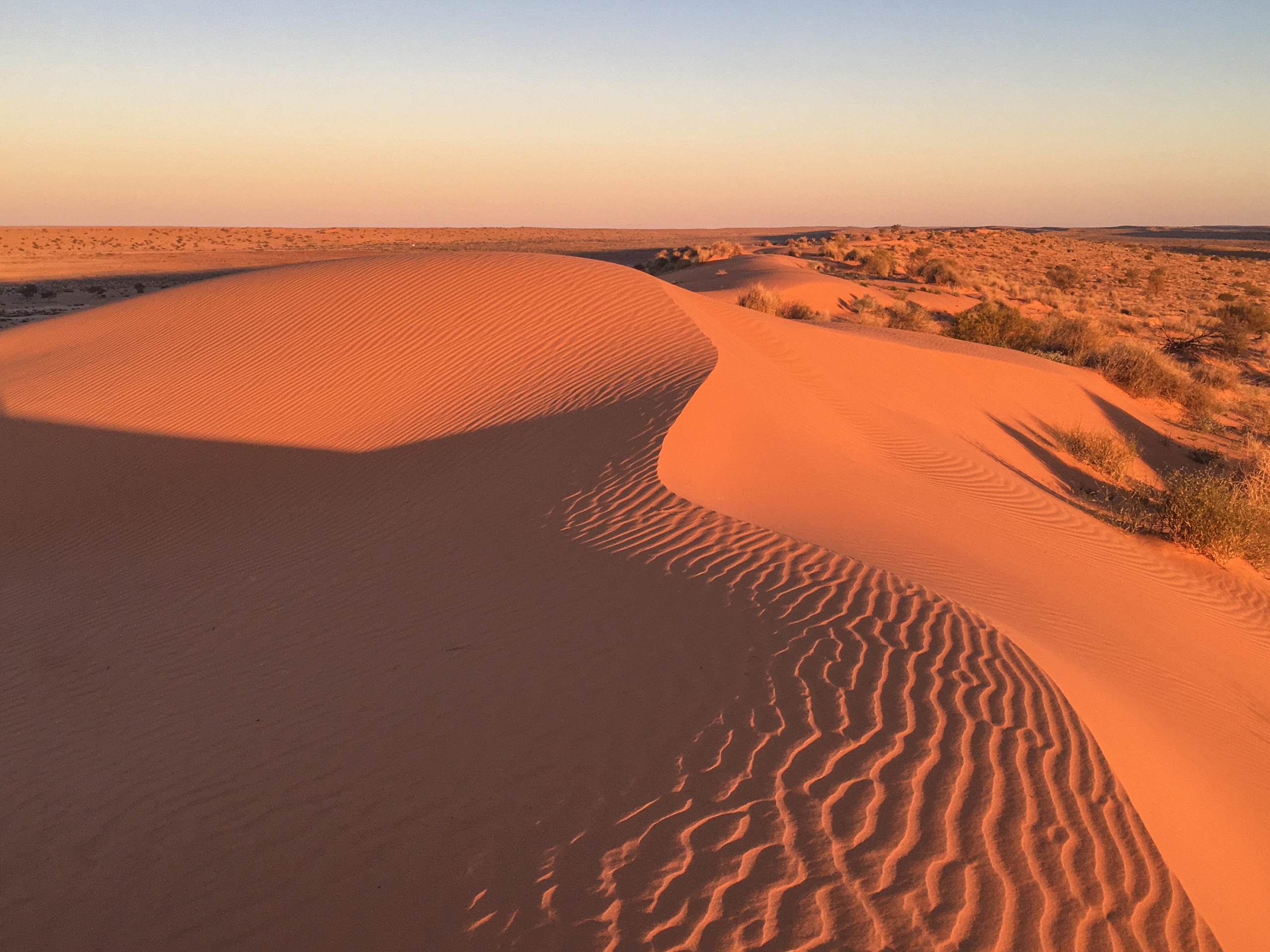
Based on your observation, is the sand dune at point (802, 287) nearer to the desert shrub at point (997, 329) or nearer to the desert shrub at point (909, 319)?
the desert shrub at point (909, 319)

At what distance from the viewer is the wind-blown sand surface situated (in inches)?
121

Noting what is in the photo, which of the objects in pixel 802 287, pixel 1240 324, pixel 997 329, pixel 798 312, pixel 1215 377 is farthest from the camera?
→ pixel 802 287

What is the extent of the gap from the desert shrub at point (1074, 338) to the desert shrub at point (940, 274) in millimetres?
9363

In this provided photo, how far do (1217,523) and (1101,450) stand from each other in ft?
11.2

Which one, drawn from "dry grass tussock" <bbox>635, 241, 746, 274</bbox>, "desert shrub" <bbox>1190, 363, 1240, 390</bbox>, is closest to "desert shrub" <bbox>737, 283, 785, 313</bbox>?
"desert shrub" <bbox>1190, 363, 1240, 390</bbox>

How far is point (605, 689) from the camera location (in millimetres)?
4305

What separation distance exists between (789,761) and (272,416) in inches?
374

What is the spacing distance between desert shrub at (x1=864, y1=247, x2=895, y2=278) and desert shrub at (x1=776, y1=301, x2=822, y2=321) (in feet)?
41.3

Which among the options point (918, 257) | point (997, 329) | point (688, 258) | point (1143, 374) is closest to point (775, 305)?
point (997, 329)

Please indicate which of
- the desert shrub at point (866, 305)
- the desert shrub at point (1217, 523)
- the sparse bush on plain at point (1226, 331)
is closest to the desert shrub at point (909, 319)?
the desert shrub at point (866, 305)

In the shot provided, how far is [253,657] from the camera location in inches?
210

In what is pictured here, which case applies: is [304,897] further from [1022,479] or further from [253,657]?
[1022,479]

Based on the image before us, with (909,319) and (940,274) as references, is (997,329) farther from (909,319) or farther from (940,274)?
(940,274)

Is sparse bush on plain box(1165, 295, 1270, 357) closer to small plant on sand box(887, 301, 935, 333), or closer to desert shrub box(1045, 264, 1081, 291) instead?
small plant on sand box(887, 301, 935, 333)
